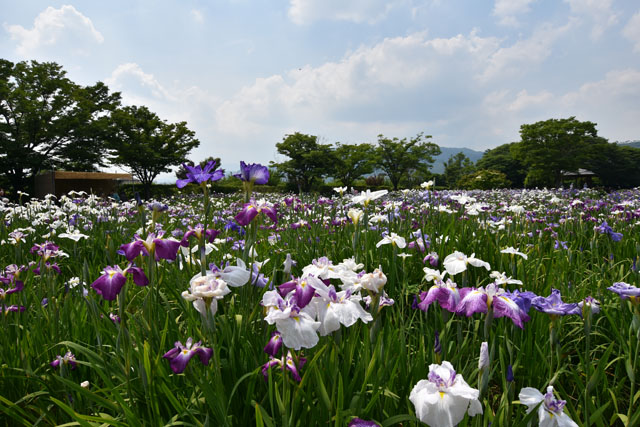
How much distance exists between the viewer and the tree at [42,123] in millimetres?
25484

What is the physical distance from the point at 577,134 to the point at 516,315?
52477 mm

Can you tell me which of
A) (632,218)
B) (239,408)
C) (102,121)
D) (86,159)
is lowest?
(239,408)

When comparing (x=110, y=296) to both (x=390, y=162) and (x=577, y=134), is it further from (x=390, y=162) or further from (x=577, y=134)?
(x=577, y=134)

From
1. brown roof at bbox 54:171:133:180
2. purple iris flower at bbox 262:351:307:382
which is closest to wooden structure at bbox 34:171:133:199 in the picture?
brown roof at bbox 54:171:133:180

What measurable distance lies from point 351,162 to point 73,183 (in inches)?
1065

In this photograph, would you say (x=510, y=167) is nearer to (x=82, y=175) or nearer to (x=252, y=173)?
(x=82, y=175)

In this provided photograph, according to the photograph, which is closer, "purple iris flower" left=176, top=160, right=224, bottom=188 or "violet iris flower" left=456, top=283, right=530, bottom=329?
"violet iris flower" left=456, top=283, right=530, bottom=329

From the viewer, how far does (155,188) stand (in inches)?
1334

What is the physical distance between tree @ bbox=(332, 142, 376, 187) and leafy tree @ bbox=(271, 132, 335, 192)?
1.52m

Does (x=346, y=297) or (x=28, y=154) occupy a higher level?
(x=28, y=154)

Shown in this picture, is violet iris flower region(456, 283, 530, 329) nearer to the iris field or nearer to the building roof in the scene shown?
the iris field

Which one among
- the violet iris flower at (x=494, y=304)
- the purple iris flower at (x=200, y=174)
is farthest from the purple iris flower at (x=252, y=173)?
the violet iris flower at (x=494, y=304)

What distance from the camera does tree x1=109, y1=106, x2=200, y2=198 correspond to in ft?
99.8

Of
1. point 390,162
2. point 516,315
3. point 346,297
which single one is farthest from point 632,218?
point 390,162
